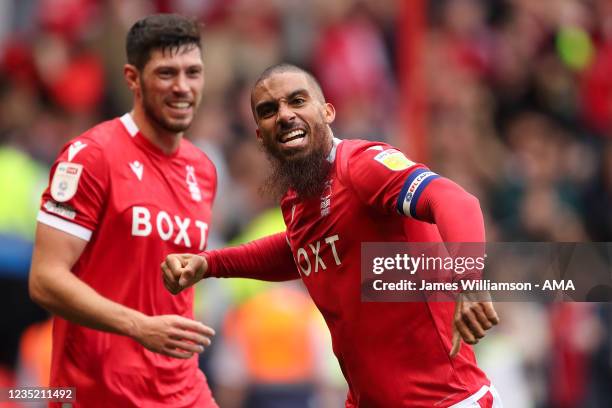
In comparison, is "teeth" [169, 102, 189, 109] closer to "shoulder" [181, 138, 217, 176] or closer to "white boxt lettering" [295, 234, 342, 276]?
"shoulder" [181, 138, 217, 176]

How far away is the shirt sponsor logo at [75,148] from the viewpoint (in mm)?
6816

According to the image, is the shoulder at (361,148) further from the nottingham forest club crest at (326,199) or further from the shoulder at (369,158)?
the nottingham forest club crest at (326,199)

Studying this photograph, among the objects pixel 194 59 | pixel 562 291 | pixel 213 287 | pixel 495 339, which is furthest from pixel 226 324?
pixel 562 291

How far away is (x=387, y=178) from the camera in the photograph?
19.1 feet

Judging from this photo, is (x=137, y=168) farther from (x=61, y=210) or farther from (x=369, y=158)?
(x=369, y=158)

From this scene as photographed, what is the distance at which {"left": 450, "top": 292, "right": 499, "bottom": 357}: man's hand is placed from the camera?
536cm

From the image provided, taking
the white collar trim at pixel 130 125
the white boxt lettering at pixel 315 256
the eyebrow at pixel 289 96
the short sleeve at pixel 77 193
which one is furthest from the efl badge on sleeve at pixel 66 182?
the white boxt lettering at pixel 315 256

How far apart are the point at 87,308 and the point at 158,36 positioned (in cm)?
158

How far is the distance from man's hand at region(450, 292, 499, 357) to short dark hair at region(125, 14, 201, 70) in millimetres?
2577

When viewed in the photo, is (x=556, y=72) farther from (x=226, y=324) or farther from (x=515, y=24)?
(x=226, y=324)

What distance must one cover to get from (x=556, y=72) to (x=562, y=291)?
8252 millimetres

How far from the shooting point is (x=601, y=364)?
37.8ft

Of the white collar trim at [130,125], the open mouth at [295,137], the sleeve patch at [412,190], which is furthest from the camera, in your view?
the white collar trim at [130,125]

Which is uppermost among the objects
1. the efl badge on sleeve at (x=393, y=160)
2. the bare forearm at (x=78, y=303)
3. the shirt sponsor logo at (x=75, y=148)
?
the shirt sponsor logo at (x=75, y=148)
